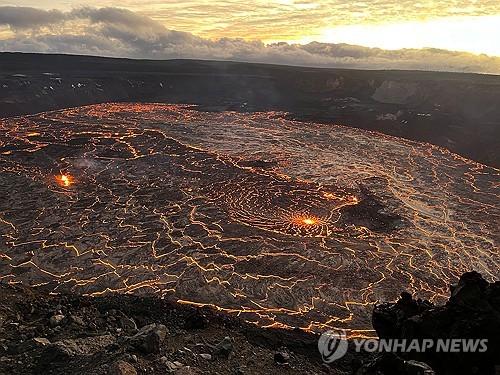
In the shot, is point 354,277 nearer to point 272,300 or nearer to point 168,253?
point 272,300

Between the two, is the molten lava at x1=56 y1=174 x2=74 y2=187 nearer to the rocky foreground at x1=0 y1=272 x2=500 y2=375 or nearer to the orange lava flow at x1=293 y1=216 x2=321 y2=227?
the orange lava flow at x1=293 y1=216 x2=321 y2=227

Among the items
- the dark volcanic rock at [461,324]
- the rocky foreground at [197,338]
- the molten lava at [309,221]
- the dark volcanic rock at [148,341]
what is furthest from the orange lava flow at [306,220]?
the dark volcanic rock at [148,341]

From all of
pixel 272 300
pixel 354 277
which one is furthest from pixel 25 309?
pixel 354 277

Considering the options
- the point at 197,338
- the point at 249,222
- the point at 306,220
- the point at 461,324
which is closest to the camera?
the point at 461,324

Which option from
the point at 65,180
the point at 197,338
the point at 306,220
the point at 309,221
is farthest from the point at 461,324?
the point at 65,180

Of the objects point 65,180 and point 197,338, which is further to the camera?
point 65,180

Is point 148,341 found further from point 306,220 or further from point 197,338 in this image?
point 306,220

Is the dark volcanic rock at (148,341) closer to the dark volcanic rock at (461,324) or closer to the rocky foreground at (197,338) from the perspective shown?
the rocky foreground at (197,338)
